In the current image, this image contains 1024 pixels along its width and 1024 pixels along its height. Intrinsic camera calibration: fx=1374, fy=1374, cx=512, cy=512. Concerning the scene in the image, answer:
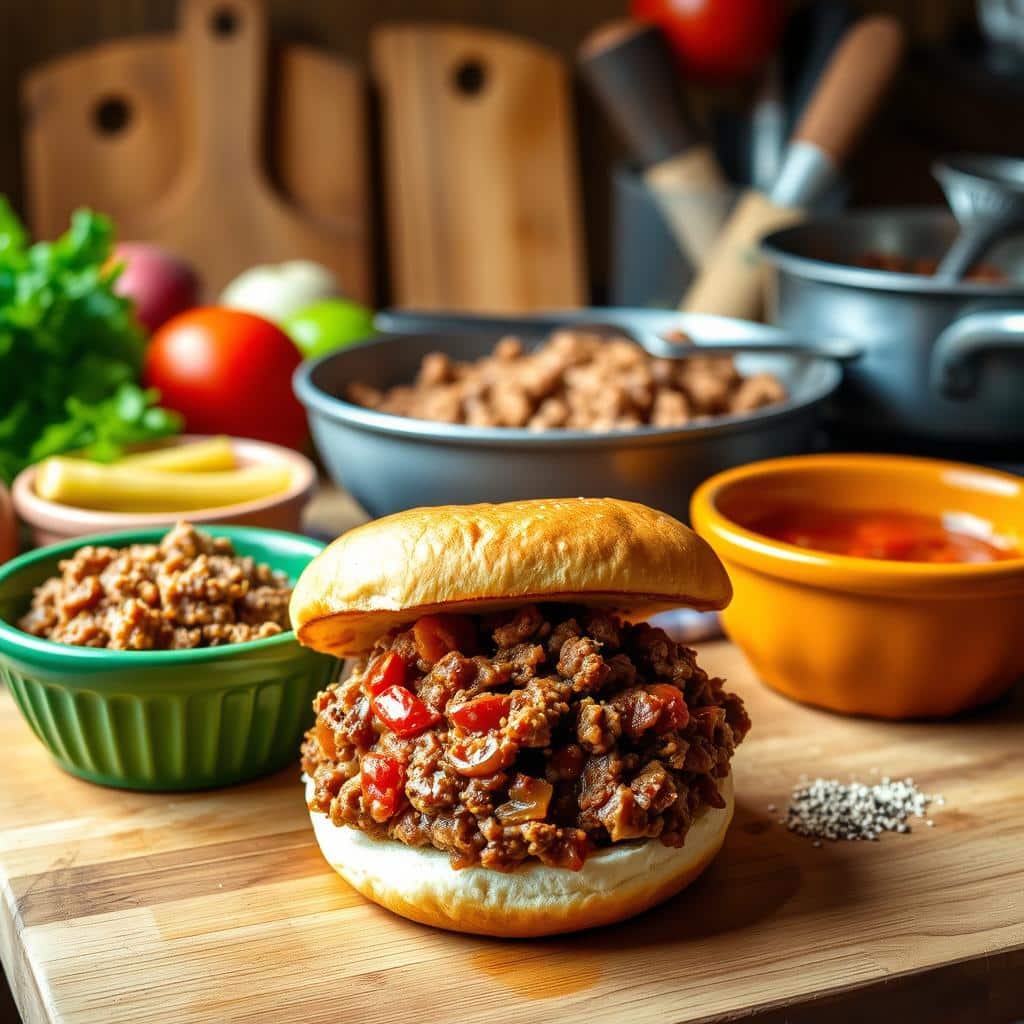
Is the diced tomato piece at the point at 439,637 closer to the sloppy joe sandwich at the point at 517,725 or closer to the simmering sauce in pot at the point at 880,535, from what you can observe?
the sloppy joe sandwich at the point at 517,725

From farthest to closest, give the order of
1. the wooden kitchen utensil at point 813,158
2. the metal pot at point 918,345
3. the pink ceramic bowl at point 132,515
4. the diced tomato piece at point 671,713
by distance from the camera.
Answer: the wooden kitchen utensil at point 813,158
the metal pot at point 918,345
the pink ceramic bowl at point 132,515
the diced tomato piece at point 671,713

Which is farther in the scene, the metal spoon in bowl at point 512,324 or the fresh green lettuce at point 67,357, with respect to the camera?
the metal spoon in bowl at point 512,324

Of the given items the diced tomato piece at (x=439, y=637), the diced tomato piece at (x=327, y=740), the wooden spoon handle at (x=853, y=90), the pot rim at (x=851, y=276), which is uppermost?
the wooden spoon handle at (x=853, y=90)

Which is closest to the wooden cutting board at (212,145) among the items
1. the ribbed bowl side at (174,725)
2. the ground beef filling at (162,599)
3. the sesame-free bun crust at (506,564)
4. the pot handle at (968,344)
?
the pot handle at (968,344)

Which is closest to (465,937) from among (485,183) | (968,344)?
(968,344)

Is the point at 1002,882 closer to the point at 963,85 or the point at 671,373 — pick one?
the point at 671,373

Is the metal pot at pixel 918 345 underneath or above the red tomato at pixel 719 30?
underneath

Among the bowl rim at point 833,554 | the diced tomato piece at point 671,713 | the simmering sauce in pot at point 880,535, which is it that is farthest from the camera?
the simmering sauce in pot at point 880,535
